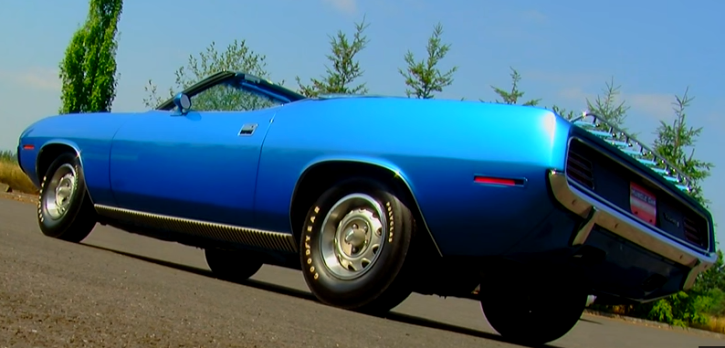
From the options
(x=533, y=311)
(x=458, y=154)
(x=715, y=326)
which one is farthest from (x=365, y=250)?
(x=715, y=326)

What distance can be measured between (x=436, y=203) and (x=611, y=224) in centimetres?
82

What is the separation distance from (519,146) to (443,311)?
4212mm

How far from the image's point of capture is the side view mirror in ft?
21.0

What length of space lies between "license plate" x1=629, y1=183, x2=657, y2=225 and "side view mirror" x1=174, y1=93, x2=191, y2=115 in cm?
305

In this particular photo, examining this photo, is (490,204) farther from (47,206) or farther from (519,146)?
(47,206)

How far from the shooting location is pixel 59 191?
7.28m

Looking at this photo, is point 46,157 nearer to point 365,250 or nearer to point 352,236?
point 352,236

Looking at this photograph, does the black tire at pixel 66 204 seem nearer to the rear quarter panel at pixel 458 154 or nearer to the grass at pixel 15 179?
the rear quarter panel at pixel 458 154

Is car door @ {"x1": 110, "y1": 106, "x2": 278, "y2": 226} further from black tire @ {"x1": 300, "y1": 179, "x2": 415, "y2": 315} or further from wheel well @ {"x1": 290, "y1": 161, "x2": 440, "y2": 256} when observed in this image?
black tire @ {"x1": 300, "y1": 179, "x2": 415, "y2": 315}

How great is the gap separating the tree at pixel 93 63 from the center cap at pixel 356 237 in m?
30.8

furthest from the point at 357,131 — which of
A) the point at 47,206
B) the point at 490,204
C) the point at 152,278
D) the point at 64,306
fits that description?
the point at 47,206

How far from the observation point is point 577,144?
14.7 ft

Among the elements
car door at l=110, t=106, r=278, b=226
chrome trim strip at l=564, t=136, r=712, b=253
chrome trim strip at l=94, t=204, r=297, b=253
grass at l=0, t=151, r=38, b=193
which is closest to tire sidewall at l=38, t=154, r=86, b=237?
chrome trim strip at l=94, t=204, r=297, b=253

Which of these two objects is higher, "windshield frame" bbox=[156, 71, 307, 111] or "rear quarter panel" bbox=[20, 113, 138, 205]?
"windshield frame" bbox=[156, 71, 307, 111]
